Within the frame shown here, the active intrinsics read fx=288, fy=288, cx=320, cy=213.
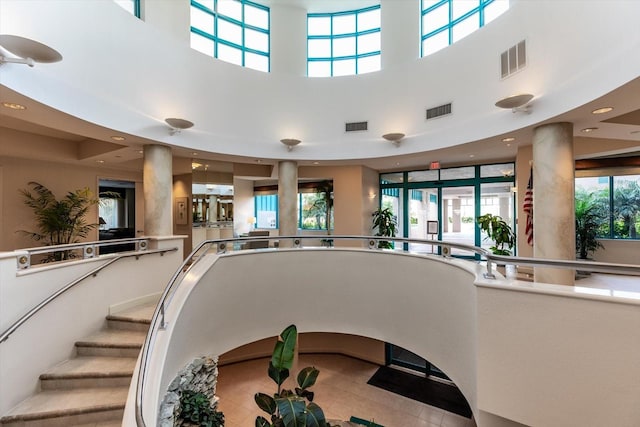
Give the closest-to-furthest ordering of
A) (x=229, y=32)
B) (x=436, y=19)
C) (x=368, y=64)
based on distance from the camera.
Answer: (x=436, y=19), (x=229, y=32), (x=368, y=64)

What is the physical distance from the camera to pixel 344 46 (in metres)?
8.94

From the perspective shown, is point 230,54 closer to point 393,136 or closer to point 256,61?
point 256,61

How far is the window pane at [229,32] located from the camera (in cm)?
777

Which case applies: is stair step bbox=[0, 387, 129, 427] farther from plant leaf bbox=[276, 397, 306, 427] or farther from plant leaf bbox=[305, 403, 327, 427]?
plant leaf bbox=[305, 403, 327, 427]

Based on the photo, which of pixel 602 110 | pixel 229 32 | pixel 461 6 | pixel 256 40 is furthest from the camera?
pixel 256 40

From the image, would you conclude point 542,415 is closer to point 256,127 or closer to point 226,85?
point 256,127

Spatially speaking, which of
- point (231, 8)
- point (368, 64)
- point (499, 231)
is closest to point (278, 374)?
point (499, 231)

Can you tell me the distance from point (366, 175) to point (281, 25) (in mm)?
5283

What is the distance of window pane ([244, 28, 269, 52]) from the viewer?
8297mm

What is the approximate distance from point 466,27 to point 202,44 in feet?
21.6

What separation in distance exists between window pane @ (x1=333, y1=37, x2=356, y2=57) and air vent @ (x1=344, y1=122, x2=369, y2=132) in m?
2.37

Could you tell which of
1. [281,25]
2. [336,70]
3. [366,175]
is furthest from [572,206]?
[281,25]

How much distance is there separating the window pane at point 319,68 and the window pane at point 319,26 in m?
0.97

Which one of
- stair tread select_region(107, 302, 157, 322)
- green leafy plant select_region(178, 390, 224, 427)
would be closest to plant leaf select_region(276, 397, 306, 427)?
green leafy plant select_region(178, 390, 224, 427)
